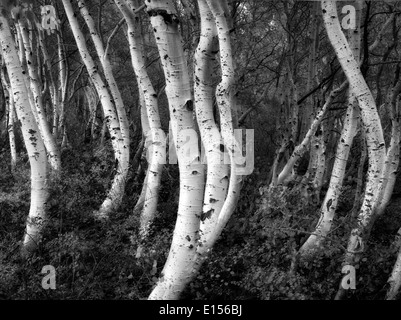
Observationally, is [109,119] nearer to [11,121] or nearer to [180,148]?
[180,148]

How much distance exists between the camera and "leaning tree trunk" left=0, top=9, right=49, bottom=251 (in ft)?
15.3

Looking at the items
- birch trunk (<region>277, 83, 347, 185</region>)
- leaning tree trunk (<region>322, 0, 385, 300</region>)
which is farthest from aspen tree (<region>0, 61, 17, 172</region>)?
leaning tree trunk (<region>322, 0, 385, 300</region>)

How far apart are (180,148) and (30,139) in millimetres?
2481

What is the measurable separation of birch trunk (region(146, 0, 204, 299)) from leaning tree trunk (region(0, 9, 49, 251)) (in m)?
2.30

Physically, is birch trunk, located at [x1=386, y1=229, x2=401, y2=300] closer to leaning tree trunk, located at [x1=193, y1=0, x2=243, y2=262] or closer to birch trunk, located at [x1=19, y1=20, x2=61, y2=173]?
leaning tree trunk, located at [x1=193, y1=0, x2=243, y2=262]

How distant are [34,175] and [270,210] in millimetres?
3198

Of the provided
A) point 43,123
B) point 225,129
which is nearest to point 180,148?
point 225,129

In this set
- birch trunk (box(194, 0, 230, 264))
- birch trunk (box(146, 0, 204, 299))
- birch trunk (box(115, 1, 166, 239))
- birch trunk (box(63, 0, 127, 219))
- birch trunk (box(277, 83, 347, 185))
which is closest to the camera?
birch trunk (box(146, 0, 204, 299))

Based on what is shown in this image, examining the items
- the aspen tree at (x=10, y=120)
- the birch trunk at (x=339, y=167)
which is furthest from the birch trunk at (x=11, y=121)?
the birch trunk at (x=339, y=167)

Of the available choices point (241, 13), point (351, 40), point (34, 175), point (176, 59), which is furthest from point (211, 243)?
point (241, 13)

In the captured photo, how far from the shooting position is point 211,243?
420 centimetres

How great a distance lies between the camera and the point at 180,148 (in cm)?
357

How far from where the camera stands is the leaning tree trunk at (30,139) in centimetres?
466
